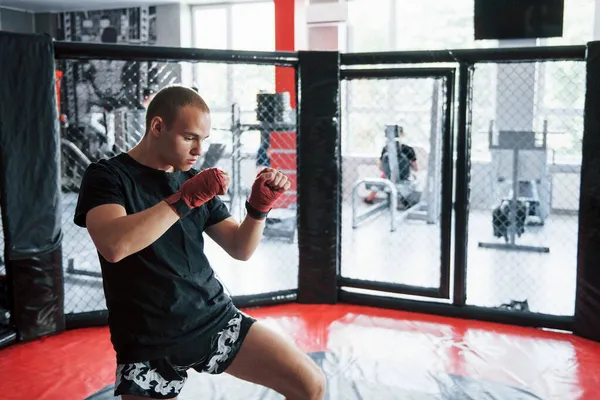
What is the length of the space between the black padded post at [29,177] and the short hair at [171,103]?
1435 millimetres

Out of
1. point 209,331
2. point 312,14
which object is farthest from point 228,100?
point 209,331

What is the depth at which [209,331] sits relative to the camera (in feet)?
5.05

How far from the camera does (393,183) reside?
6031mm

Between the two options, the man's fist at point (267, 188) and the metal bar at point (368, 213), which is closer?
the man's fist at point (267, 188)

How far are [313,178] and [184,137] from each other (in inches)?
74.2

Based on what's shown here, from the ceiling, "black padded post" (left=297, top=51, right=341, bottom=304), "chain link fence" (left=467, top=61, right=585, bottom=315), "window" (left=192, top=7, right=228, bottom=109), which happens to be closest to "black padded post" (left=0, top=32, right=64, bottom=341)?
"black padded post" (left=297, top=51, right=341, bottom=304)

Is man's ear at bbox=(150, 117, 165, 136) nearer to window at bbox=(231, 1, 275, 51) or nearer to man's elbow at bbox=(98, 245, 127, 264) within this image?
man's elbow at bbox=(98, 245, 127, 264)

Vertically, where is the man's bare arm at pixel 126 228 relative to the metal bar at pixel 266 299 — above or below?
above

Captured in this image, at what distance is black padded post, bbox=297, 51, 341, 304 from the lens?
3.25 meters

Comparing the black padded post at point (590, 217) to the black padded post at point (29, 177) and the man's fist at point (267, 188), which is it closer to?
the man's fist at point (267, 188)

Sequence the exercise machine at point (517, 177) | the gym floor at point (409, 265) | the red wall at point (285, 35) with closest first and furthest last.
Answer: the gym floor at point (409, 265) → the exercise machine at point (517, 177) → the red wall at point (285, 35)

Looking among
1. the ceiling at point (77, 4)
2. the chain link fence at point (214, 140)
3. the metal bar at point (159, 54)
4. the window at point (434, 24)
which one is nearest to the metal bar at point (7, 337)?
the chain link fence at point (214, 140)

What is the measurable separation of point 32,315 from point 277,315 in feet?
3.98

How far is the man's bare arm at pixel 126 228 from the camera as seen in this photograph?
1.31 metres
